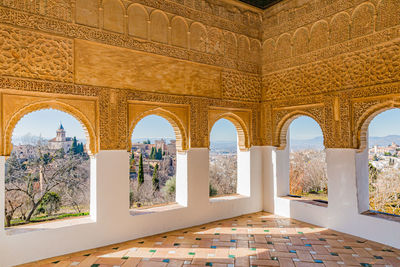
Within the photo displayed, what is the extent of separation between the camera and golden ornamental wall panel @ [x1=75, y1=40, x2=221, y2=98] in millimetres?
4043

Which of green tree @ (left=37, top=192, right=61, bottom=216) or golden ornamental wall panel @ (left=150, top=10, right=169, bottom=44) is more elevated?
golden ornamental wall panel @ (left=150, top=10, right=169, bottom=44)

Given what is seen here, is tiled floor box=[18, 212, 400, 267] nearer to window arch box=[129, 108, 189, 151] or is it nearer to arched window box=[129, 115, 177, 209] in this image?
window arch box=[129, 108, 189, 151]

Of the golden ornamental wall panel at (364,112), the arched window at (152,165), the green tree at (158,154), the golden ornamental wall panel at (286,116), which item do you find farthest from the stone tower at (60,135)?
the golden ornamental wall panel at (364,112)

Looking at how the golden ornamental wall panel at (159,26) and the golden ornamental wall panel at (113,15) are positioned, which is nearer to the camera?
the golden ornamental wall panel at (113,15)

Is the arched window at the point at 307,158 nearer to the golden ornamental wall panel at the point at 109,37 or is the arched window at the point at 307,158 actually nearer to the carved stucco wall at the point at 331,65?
the carved stucco wall at the point at 331,65

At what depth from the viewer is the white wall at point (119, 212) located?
3.54m

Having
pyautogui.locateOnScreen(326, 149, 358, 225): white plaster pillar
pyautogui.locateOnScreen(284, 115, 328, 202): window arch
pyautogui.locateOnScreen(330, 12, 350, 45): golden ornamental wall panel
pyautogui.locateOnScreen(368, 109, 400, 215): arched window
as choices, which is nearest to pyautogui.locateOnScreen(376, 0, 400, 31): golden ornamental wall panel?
pyautogui.locateOnScreen(330, 12, 350, 45): golden ornamental wall panel

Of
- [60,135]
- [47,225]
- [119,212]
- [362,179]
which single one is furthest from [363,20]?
[60,135]

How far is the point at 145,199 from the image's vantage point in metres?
10.4

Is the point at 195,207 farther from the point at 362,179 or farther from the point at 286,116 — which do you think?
the point at 362,179

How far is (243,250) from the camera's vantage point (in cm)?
388

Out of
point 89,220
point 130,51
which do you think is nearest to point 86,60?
point 130,51

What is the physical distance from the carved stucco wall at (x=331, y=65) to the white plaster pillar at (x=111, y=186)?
3309mm

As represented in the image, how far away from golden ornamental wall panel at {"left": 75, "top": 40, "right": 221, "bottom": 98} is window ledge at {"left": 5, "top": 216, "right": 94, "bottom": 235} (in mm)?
2143
